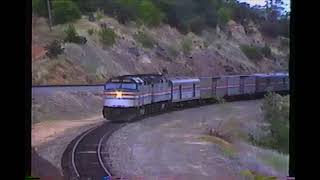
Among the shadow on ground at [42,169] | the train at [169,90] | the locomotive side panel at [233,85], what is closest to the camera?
the shadow on ground at [42,169]

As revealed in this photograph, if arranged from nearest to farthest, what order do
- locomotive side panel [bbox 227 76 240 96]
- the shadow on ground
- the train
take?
the shadow on ground → the train → locomotive side panel [bbox 227 76 240 96]

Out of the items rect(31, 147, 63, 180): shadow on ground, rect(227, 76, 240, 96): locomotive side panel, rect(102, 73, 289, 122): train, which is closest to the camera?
rect(31, 147, 63, 180): shadow on ground

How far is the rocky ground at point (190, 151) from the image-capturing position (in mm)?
3268

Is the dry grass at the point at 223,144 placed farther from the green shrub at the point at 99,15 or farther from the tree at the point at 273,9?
the green shrub at the point at 99,15

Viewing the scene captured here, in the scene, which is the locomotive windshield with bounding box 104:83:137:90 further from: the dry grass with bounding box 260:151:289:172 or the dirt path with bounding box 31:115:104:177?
the dry grass with bounding box 260:151:289:172

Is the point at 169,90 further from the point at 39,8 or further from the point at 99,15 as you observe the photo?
the point at 39,8

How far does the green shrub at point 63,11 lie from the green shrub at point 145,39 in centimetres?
33

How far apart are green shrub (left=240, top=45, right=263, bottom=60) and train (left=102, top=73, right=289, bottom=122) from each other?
0.09m

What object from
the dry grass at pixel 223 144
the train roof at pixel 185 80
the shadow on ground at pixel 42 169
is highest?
the train roof at pixel 185 80

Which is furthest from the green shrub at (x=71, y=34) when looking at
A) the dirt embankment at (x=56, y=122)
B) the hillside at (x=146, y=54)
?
the dirt embankment at (x=56, y=122)

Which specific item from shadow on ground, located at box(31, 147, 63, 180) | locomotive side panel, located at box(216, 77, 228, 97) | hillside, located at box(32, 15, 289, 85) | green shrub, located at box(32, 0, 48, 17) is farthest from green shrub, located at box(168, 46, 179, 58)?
shadow on ground, located at box(31, 147, 63, 180)

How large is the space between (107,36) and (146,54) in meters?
0.21

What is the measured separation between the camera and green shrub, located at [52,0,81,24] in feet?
10.9
